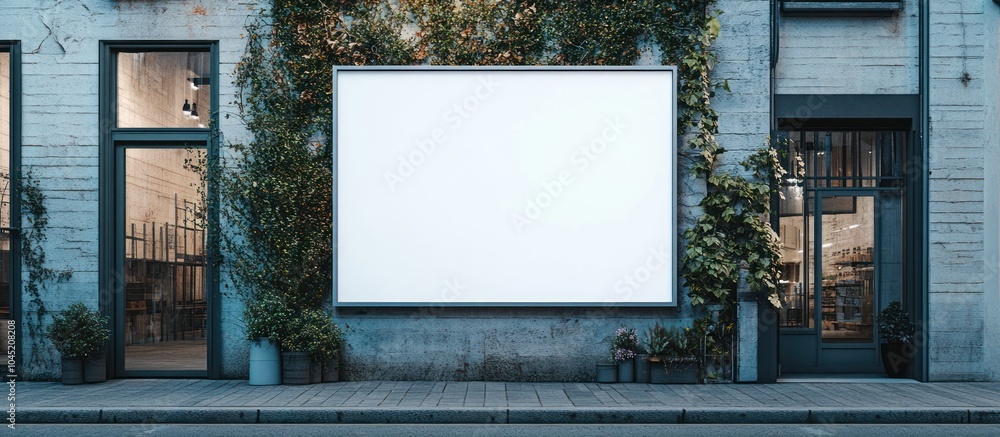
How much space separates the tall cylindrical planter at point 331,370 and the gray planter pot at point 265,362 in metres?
0.57

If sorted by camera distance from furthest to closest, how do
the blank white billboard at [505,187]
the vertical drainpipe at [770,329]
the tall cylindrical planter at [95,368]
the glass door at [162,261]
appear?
the glass door at [162,261] < the blank white billboard at [505,187] < the vertical drainpipe at [770,329] < the tall cylindrical planter at [95,368]

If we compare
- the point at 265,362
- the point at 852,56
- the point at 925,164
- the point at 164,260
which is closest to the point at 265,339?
the point at 265,362

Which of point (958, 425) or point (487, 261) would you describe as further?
point (487, 261)

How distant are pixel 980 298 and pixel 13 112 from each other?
12344 mm

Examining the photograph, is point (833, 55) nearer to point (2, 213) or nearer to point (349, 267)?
point (349, 267)

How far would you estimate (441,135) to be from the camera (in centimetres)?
1097

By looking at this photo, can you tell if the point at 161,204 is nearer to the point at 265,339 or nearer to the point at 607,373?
the point at 265,339

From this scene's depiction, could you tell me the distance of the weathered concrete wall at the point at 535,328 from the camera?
35.8 feet

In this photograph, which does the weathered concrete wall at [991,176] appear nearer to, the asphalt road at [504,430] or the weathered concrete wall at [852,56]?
the weathered concrete wall at [852,56]

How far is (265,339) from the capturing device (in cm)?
1029

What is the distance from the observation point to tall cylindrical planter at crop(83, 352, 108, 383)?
1046 cm

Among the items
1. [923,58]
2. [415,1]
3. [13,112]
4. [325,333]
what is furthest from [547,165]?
[13,112]

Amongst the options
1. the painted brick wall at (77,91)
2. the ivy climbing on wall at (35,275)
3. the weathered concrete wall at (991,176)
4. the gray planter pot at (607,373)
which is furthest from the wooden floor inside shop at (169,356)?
the weathered concrete wall at (991,176)

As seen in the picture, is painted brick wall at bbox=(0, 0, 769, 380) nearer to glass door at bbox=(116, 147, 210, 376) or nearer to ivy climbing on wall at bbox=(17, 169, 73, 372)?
ivy climbing on wall at bbox=(17, 169, 73, 372)
